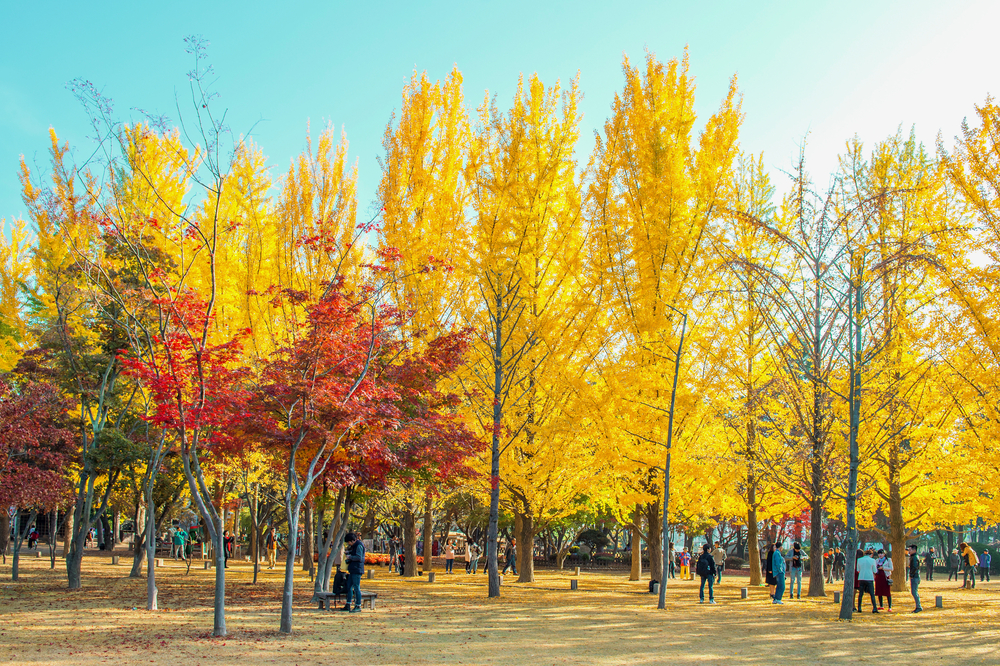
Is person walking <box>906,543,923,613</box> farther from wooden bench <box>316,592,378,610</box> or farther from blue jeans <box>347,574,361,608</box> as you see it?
blue jeans <box>347,574,361,608</box>

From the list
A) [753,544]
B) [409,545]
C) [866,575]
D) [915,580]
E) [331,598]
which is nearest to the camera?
[331,598]

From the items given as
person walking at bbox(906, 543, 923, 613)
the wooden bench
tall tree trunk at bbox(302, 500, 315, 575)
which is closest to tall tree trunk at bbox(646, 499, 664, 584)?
person walking at bbox(906, 543, 923, 613)

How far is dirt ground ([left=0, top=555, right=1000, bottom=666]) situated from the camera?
841 centimetres

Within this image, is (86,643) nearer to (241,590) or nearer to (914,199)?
(241,590)

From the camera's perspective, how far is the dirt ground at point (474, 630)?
841cm

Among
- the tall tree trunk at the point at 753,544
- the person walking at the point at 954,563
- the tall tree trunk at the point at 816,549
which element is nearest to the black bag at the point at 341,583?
the tall tree trunk at the point at 816,549

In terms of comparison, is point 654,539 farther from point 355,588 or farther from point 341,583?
point 355,588

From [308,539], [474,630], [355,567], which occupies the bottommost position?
[308,539]

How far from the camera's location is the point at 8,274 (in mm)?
23547

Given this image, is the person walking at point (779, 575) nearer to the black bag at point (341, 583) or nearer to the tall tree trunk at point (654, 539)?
the tall tree trunk at point (654, 539)

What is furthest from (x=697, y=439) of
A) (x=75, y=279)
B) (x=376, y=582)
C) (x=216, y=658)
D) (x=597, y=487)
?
(x=75, y=279)

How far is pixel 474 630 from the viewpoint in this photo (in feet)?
34.8

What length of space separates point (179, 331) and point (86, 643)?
4133mm

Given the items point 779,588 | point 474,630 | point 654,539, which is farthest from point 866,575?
point 474,630
